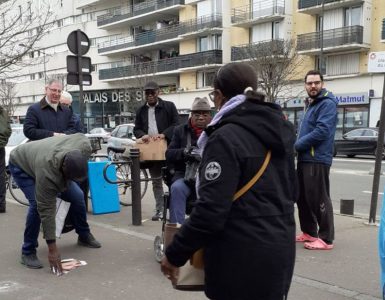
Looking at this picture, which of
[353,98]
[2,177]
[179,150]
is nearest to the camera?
[179,150]

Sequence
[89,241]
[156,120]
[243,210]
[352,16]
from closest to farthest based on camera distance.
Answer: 1. [243,210]
2. [89,241]
3. [156,120]
4. [352,16]

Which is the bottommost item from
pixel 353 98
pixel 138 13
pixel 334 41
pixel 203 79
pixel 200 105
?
pixel 353 98

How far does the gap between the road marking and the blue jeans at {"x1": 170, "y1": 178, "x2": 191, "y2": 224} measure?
1257 millimetres

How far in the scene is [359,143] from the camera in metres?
22.0

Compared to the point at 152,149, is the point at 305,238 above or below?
below

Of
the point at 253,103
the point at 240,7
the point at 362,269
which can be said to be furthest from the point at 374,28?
the point at 253,103

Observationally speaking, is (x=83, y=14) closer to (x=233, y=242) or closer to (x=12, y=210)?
(x=12, y=210)

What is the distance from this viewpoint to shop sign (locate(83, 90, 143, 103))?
150 ft

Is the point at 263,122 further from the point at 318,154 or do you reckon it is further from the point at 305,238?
the point at 305,238

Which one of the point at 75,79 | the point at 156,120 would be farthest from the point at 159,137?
the point at 75,79

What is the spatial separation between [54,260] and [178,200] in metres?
1.31

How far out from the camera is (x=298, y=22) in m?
35.0

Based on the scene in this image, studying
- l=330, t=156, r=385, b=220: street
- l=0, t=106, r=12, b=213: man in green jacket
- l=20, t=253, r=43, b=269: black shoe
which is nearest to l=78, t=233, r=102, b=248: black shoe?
l=20, t=253, r=43, b=269: black shoe

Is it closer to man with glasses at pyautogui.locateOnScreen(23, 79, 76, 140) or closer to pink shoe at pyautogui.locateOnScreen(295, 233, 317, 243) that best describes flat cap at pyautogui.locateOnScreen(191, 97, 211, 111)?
pink shoe at pyautogui.locateOnScreen(295, 233, 317, 243)
